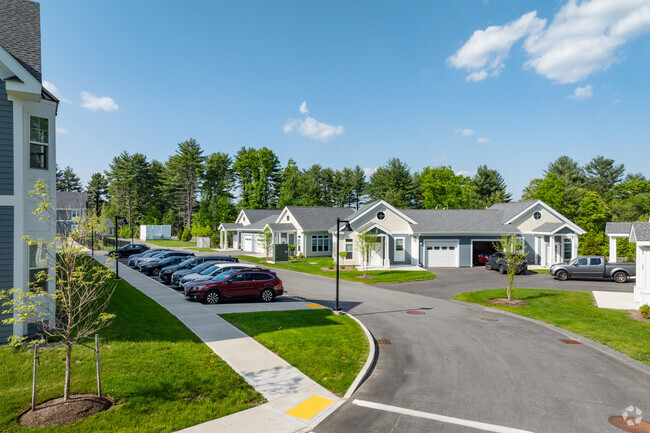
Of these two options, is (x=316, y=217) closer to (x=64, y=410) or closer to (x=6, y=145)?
(x=6, y=145)

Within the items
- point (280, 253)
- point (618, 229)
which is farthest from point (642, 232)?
point (280, 253)

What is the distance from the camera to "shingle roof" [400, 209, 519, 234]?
35812 millimetres

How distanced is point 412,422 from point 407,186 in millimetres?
70675

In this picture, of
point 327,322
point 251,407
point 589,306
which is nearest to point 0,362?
point 251,407

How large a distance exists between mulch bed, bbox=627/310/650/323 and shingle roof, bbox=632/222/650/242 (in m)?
3.49

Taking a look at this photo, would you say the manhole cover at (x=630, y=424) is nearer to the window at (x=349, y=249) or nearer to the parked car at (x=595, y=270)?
the parked car at (x=595, y=270)

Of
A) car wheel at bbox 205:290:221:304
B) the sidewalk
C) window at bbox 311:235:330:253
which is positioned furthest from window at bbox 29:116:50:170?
window at bbox 311:235:330:253

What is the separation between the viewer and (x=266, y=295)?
19.5m

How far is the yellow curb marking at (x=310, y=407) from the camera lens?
7809 millimetres

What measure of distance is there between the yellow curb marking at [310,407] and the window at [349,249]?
28.1 meters

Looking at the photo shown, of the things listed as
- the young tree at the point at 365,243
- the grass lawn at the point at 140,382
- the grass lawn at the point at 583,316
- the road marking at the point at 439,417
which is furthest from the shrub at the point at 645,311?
the grass lawn at the point at 140,382

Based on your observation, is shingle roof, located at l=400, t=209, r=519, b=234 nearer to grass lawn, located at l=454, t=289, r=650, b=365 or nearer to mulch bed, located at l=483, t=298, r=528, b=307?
grass lawn, located at l=454, t=289, r=650, b=365

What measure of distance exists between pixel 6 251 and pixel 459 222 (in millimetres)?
35784

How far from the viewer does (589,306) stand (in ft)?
63.7
